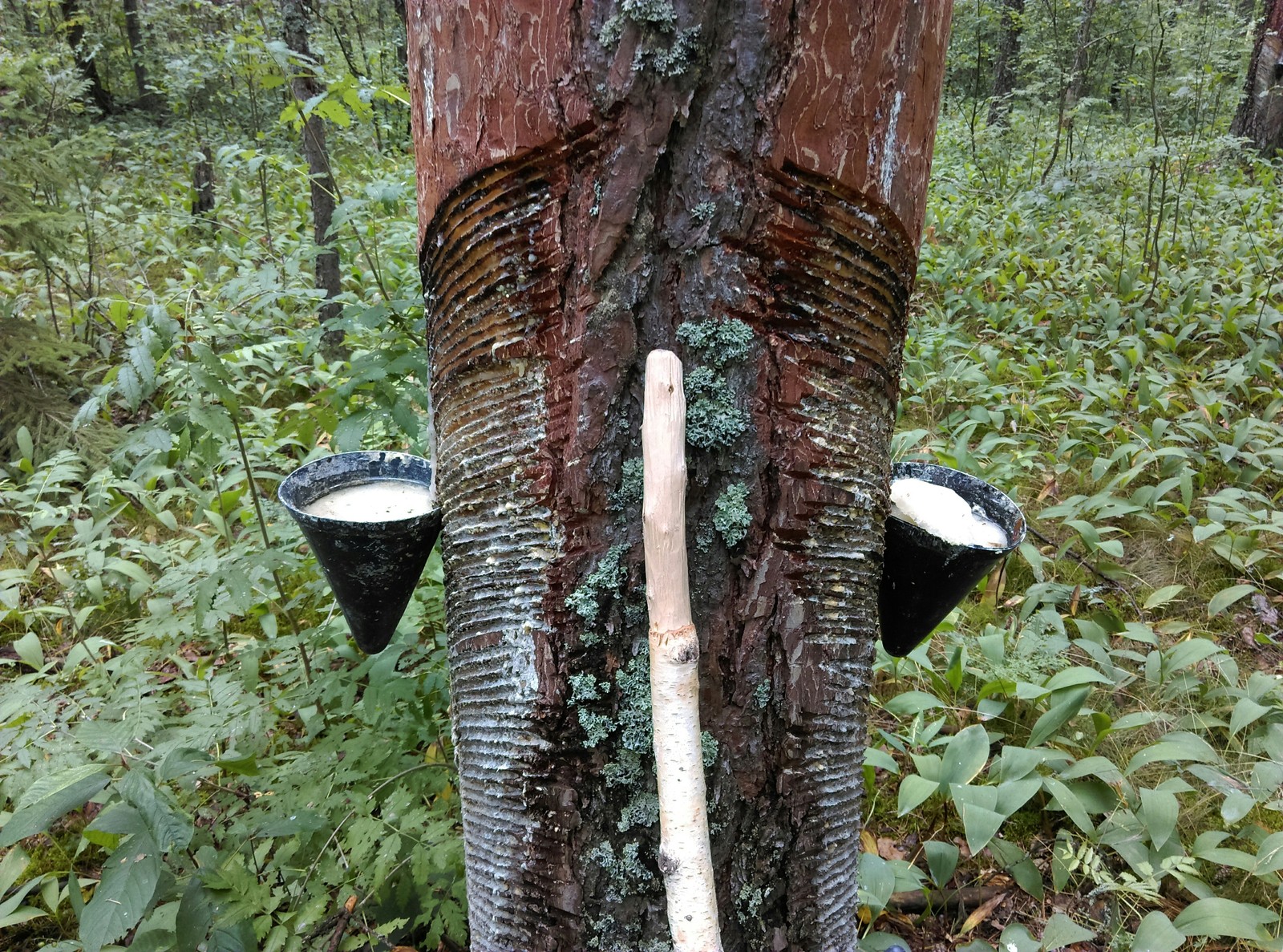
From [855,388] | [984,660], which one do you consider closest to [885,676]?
[984,660]

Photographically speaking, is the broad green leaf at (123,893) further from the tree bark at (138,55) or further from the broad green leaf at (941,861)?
the tree bark at (138,55)

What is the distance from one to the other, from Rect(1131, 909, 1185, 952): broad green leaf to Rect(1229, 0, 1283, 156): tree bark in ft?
28.0

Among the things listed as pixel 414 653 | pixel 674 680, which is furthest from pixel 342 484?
pixel 414 653

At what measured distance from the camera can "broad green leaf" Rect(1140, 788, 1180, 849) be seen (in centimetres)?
205

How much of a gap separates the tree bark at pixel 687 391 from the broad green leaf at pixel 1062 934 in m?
1.06

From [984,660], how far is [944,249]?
477 cm

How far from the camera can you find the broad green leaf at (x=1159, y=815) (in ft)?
6.73

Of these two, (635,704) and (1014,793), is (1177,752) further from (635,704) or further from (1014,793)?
(635,704)

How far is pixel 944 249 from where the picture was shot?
253 inches

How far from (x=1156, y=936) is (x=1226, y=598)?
1.67m

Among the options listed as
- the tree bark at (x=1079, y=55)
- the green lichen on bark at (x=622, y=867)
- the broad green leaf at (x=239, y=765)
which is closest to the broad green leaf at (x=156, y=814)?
the broad green leaf at (x=239, y=765)

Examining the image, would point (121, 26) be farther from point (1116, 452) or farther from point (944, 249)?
point (1116, 452)

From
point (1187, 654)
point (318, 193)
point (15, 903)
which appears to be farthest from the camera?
point (318, 193)

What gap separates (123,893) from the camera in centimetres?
131
